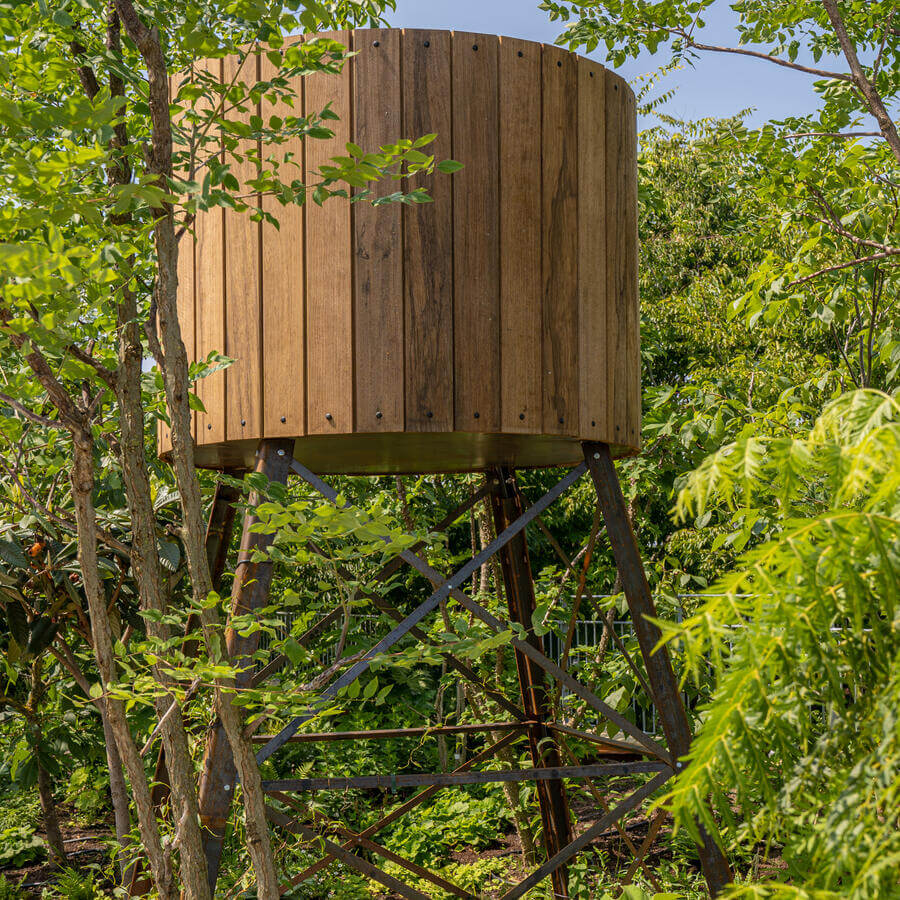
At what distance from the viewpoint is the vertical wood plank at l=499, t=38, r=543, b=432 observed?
356cm

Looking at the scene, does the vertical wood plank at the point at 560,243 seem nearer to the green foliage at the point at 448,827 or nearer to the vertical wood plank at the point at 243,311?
the vertical wood plank at the point at 243,311

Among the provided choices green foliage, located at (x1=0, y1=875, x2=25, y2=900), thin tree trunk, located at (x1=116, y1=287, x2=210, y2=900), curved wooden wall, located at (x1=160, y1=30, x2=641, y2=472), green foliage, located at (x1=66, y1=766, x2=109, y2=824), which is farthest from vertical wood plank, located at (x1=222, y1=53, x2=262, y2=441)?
green foliage, located at (x1=66, y1=766, x2=109, y2=824)

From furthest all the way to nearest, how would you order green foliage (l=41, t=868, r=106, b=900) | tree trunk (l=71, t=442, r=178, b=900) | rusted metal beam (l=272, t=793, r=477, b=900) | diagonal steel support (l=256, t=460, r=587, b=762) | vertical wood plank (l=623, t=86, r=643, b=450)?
green foliage (l=41, t=868, r=106, b=900), rusted metal beam (l=272, t=793, r=477, b=900), vertical wood plank (l=623, t=86, r=643, b=450), diagonal steel support (l=256, t=460, r=587, b=762), tree trunk (l=71, t=442, r=178, b=900)

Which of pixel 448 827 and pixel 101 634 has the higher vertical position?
pixel 101 634

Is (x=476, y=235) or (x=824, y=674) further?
(x=476, y=235)

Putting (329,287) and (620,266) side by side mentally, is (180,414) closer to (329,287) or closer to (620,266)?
(329,287)

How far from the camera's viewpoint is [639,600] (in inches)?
154

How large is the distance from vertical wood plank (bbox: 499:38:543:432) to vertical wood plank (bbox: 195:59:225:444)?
1.04m

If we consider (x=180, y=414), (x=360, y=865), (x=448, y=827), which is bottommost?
(x=448, y=827)

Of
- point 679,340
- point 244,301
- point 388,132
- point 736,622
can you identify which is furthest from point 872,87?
→ point 679,340

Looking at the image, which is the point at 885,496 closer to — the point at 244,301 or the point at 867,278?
the point at 244,301

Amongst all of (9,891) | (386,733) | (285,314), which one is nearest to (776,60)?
(285,314)

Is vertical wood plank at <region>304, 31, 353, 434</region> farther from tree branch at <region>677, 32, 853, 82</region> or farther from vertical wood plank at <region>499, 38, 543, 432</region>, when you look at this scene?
tree branch at <region>677, 32, 853, 82</region>

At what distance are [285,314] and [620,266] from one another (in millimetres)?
1343
